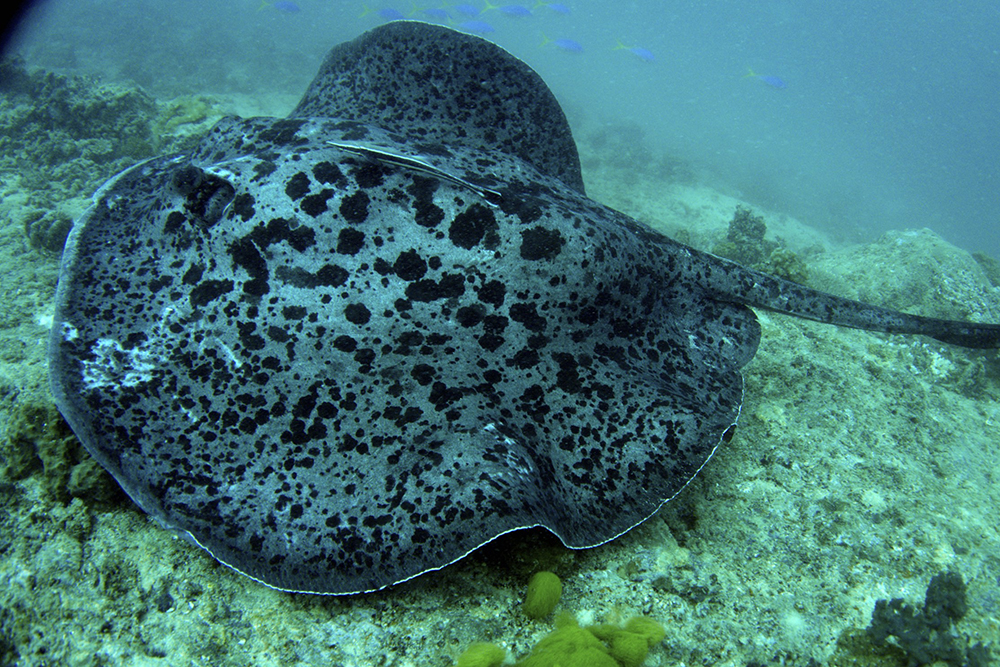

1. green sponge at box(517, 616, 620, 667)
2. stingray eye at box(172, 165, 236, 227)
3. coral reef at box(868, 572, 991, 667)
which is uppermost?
stingray eye at box(172, 165, 236, 227)

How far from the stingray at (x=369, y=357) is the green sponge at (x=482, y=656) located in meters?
0.42

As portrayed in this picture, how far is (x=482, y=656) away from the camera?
2.16 metres

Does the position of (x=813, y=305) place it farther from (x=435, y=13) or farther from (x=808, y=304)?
(x=435, y=13)

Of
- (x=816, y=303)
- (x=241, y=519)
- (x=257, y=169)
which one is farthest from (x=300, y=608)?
(x=816, y=303)

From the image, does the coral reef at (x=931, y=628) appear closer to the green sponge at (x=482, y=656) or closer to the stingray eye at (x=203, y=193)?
the green sponge at (x=482, y=656)

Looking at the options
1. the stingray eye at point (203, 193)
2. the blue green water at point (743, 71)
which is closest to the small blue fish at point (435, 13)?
the blue green water at point (743, 71)

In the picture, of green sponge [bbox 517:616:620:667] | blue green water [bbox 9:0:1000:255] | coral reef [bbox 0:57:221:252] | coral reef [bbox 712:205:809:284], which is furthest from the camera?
blue green water [bbox 9:0:1000:255]

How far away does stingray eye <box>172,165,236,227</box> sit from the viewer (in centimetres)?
304

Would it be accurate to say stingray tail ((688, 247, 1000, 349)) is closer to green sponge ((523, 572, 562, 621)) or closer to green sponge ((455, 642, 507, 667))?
green sponge ((523, 572, 562, 621))

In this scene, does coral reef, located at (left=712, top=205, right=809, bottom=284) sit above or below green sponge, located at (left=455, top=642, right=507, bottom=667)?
above

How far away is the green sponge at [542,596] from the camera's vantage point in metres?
2.44

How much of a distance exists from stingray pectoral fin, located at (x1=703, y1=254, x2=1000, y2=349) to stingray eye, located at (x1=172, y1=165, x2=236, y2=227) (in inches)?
145

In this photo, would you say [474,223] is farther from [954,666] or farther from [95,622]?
[954,666]

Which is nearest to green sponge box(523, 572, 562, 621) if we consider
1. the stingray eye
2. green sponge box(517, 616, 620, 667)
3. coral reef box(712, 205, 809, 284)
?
green sponge box(517, 616, 620, 667)
